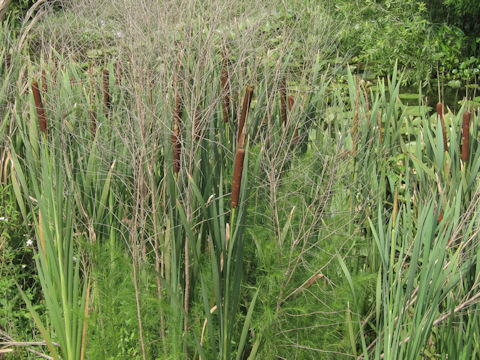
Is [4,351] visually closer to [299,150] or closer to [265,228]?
[265,228]

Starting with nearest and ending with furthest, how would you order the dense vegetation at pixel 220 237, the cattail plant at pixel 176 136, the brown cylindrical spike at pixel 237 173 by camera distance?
the brown cylindrical spike at pixel 237 173 < the dense vegetation at pixel 220 237 < the cattail plant at pixel 176 136

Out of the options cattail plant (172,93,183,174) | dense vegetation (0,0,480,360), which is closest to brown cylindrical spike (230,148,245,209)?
dense vegetation (0,0,480,360)

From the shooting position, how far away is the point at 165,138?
187 cm

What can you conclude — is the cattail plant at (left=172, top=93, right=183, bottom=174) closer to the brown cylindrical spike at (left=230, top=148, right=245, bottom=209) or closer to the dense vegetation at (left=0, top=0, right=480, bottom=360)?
the dense vegetation at (left=0, top=0, right=480, bottom=360)

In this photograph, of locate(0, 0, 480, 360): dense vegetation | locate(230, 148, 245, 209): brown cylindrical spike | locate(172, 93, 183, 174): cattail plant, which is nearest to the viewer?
locate(230, 148, 245, 209): brown cylindrical spike

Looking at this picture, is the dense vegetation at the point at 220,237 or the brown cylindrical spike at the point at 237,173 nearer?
the brown cylindrical spike at the point at 237,173

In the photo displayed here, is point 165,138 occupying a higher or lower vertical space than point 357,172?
higher

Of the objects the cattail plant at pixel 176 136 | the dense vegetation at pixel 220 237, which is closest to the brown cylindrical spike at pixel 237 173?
the dense vegetation at pixel 220 237

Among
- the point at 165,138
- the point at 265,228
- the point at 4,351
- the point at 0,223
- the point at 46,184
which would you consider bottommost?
the point at 4,351

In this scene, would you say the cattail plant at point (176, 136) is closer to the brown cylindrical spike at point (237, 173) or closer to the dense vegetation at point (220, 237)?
the dense vegetation at point (220, 237)

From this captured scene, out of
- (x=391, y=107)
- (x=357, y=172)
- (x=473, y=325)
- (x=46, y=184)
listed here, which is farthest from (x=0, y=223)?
(x=473, y=325)

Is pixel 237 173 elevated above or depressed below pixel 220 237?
above

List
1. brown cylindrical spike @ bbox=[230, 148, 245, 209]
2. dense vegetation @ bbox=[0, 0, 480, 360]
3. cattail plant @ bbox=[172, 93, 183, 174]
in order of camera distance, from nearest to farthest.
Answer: brown cylindrical spike @ bbox=[230, 148, 245, 209], dense vegetation @ bbox=[0, 0, 480, 360], cattail plant @ bbox=[172, 93, 183, 174]

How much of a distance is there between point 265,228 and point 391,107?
3.01 ft
